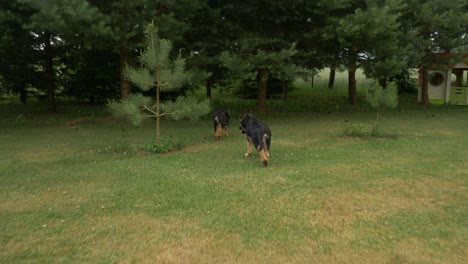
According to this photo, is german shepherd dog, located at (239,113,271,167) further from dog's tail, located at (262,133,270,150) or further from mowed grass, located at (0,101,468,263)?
mowed grass, located at (0,101,468,263)

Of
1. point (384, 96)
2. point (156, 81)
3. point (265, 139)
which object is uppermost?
point (156, 81)

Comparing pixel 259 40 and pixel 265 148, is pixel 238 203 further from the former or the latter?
pixel 259 40

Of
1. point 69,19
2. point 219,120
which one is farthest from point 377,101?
point 69,19

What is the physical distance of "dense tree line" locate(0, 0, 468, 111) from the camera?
12648 millimetres

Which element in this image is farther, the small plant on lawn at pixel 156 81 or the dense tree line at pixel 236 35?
the dense tree line at pixel 236 35

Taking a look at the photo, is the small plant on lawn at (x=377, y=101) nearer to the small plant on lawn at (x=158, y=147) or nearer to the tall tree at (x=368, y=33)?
the tall tree at (x=368, y=33)

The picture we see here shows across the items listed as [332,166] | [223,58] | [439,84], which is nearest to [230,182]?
[332,166]

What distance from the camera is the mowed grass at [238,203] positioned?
13.9 ft

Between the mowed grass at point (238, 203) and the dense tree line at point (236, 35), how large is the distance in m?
4.02

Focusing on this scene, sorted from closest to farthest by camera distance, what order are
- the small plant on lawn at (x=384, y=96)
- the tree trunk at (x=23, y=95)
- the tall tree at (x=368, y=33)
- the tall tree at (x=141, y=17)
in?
the small plant on lawn at (x=384, y=96)
the tall tree at (x=141, y=17)
the tall tree at (x=368, y=33)
the tree trunk at (x=23, y=95)

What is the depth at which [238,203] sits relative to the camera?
565cm

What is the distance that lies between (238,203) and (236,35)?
36.7 ft

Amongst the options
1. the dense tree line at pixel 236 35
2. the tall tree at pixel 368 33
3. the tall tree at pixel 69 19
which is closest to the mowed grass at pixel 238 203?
the tall tree at pixel 69 19

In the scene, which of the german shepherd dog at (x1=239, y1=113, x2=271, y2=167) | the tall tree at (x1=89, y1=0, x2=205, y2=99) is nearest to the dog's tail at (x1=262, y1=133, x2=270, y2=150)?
the german shepherd dog at (x1=239, y1=113, x2=271, y2=167)
